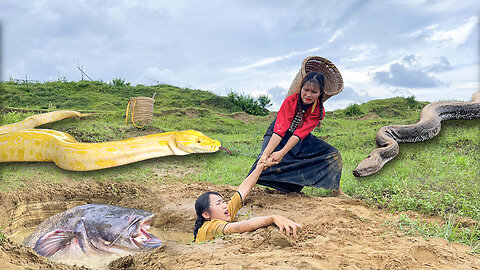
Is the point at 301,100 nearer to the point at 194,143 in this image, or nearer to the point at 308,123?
the point at 308,123

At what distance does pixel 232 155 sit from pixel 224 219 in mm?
3602

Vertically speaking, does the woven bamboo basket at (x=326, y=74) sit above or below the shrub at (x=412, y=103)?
below

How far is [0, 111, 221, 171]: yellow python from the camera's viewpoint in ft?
20.1

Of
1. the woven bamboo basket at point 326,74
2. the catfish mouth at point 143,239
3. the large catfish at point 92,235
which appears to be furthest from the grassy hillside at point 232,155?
the catfish mouth at point 143,239

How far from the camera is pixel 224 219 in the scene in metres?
3.79

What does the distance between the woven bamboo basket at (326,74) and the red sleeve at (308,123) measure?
0.29 meters

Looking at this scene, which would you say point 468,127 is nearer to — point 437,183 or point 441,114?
point 441,114

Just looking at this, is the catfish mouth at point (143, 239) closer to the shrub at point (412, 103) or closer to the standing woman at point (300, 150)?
the standing woman at point (300, 150)

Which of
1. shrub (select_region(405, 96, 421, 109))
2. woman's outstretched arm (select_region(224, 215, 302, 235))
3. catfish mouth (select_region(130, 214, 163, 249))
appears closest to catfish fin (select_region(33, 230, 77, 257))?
catfish mouth (select_region(130, 214, 163, 249))

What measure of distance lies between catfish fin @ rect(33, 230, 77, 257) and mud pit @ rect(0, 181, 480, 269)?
275 millimetres

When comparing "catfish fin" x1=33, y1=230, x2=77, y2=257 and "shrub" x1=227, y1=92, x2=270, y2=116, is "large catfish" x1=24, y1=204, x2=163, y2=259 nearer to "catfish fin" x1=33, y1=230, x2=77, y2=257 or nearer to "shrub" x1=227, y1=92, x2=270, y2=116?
"catfish fin" x1=33, y1=230, x2=77, y2=257

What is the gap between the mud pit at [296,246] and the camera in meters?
2.63

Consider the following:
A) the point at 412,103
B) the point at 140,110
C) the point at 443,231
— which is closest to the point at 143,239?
the point at 443,231

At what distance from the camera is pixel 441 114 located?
926cm
